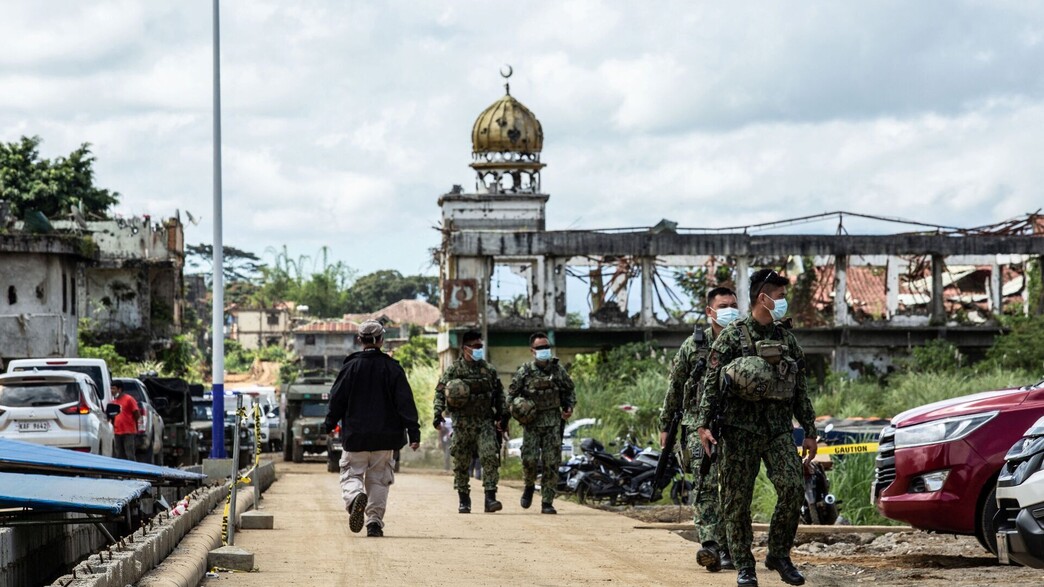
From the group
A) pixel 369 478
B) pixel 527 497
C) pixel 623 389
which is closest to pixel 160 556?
pixel 369 478

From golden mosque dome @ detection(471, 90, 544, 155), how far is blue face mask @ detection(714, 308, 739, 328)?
5320 centimetres

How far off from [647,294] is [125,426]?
90.7 feet

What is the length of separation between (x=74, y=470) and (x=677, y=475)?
10.3m

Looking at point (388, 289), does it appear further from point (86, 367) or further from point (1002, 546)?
point (1002, 546)

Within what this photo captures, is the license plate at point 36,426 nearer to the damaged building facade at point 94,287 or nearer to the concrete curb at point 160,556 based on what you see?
the concrete curb at point 160,556

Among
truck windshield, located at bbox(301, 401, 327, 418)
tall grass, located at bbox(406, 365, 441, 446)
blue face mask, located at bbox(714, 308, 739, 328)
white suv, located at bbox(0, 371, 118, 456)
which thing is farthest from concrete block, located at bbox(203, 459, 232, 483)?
tall grass, located at bbox(406, 365, 441, 446)

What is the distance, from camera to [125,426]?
2436 cm

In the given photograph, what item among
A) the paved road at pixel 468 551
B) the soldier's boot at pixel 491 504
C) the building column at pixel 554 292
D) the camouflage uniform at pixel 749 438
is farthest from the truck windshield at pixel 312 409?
the camouflage uniform at pixel 749 438

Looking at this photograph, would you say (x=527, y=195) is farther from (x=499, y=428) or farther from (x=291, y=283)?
(x=291, y=283)

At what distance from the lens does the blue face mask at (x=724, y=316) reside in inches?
459

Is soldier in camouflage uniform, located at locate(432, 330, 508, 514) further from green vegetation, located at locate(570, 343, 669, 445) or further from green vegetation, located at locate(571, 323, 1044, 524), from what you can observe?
green vegetation, located at locate(570, 343, 669, 445)

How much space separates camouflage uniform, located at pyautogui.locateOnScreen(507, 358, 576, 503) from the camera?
18.0 m

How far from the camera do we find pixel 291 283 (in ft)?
413

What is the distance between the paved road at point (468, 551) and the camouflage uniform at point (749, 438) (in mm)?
565
